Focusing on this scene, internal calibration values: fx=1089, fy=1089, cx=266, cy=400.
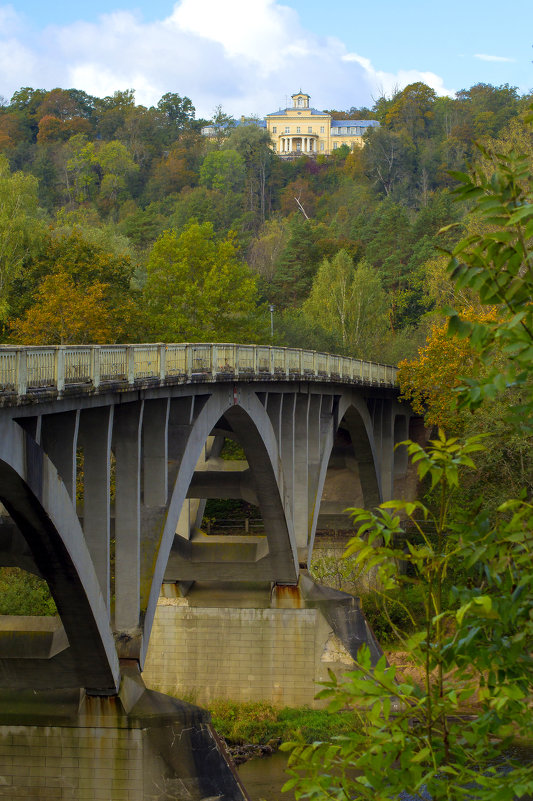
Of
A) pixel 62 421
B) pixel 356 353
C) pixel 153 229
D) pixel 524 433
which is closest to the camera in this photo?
pixel 524 433

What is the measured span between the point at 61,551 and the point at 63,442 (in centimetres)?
153

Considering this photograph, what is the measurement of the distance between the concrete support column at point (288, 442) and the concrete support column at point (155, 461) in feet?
43.4

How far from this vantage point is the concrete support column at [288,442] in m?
33.7

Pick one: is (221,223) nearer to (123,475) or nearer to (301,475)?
(301,475)

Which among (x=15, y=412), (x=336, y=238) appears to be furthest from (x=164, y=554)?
(x=336, y=238)

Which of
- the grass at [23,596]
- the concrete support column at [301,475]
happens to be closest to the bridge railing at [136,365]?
the concrete support column at [301,475]

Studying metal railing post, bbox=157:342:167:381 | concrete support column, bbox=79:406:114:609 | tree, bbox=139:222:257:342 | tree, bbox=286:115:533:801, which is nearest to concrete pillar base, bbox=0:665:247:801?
concrete support column, bbox=79:406:114:609

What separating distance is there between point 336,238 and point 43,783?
9679 centimetres

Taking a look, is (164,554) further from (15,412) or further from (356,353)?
(356,353)

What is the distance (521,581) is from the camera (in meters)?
5.61

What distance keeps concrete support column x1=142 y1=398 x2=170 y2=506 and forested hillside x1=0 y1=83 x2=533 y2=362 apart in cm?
679

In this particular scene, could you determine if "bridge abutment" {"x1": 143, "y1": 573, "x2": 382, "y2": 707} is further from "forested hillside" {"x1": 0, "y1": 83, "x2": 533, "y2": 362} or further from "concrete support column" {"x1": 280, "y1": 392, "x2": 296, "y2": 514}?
"forested hillside" {"x1": 0, "y1": 83, "x2": 533, "y2": 362}

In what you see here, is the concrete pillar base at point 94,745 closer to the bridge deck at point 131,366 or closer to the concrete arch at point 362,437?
the bridge deck at point 131,366

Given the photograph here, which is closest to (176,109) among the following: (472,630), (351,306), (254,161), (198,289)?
(254,161)
